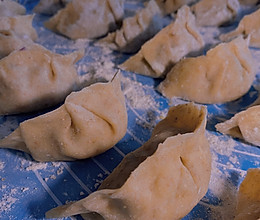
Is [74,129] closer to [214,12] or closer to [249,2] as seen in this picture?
[214,12]

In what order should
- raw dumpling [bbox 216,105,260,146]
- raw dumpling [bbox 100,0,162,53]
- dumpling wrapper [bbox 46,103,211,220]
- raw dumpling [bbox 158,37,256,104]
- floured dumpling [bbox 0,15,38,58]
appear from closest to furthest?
1. dumpling wrapper [bbox 46,103,211,220]
2. raw dumpling [bbox 216,105,260,146]
3. raw dumpling [bbox 158,37,256,104]
4. floured dumpling [bbox 0,15,38,58]
5. raw dumpling [bbox 100,0,162,53]

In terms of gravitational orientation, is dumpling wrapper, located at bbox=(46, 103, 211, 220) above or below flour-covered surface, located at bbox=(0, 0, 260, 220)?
above

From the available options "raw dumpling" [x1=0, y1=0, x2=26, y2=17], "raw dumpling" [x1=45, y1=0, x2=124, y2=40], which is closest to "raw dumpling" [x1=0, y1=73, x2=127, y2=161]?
"raw dumpling" [x1=45, y1=0, x2=124, y2=40]

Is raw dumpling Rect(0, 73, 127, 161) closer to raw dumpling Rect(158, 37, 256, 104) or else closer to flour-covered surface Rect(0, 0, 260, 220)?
flour-covered surface Rect(0, 0, 260, 220)

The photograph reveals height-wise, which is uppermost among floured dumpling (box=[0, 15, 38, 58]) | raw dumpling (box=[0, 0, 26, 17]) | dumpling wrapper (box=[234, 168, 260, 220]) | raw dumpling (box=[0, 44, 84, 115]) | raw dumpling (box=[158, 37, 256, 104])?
raw dumpling (box=[0, 0, 26, 17])

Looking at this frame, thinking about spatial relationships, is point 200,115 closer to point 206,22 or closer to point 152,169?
point 152,169

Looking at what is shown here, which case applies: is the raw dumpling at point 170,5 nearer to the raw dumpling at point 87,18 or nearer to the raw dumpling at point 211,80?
the raw dumpling at point 87,18
